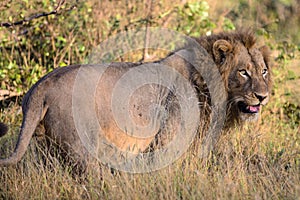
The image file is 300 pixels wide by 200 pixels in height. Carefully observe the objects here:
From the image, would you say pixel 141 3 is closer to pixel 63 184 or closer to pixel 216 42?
pixel 216 42

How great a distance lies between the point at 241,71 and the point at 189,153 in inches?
33.4

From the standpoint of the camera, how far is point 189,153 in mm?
4656

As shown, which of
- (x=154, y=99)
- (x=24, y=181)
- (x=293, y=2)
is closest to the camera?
(x=24, y=181)

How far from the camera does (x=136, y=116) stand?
4.56 m

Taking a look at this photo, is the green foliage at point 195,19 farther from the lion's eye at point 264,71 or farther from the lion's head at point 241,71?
the lion's eye at point 264,71

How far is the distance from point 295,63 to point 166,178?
484 cm

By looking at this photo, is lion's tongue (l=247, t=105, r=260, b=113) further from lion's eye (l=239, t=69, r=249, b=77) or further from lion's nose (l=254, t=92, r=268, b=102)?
lion's eye (l=239, t=69, r=249, b=77)

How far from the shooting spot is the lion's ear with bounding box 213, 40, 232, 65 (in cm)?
497

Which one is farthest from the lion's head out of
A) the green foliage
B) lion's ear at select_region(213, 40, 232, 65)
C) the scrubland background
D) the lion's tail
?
the green foliage

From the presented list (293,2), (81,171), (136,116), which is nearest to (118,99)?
(136,116)

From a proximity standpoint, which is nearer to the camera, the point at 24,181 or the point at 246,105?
the point at 24,181

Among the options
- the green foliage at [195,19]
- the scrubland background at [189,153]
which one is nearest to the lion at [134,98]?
the scrubland background at [189,153]

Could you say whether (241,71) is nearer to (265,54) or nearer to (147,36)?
(265,54)

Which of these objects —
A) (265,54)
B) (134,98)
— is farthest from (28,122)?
(265,54)
